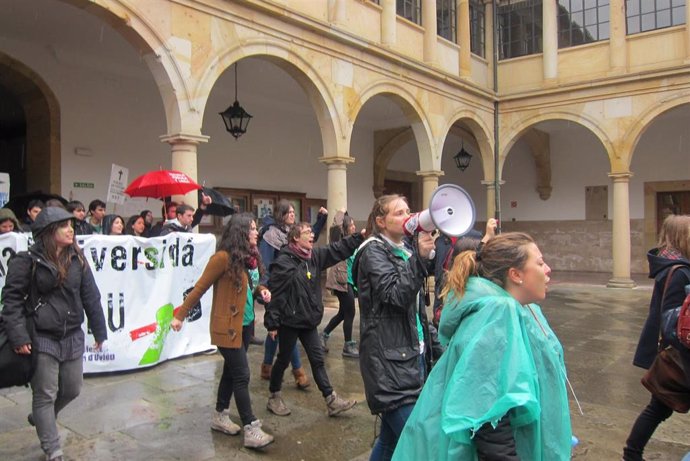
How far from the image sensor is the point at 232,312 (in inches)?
153

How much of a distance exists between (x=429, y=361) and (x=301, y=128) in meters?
11.7

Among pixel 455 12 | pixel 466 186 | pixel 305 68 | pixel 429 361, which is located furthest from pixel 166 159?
pixel 466 186

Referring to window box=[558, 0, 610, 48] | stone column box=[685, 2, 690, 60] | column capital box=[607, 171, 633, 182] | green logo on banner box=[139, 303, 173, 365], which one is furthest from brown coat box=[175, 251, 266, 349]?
window box=[558, 0, 610, 48]

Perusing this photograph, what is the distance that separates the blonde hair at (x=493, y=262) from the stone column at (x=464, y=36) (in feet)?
41.5

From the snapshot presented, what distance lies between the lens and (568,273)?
1734cm

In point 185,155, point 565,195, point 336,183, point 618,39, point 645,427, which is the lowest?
point 645,427

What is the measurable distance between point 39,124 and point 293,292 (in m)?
7.34

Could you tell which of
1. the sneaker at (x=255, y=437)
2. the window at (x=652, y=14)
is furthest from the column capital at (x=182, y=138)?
the window at (x=652, y=14)

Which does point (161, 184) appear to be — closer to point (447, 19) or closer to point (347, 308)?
point (347, 308)

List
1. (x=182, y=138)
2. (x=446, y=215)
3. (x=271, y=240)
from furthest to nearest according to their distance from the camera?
(x=182, y=138) → (x=271, y=240) → (x=446, y=215)

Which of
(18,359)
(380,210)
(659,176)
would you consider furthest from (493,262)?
(659,176)

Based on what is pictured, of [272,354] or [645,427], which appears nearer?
[645,427]

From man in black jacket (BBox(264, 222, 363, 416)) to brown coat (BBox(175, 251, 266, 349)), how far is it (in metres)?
0.46

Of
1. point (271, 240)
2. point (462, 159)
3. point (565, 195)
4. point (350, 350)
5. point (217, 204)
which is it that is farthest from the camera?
point (565, 195)
